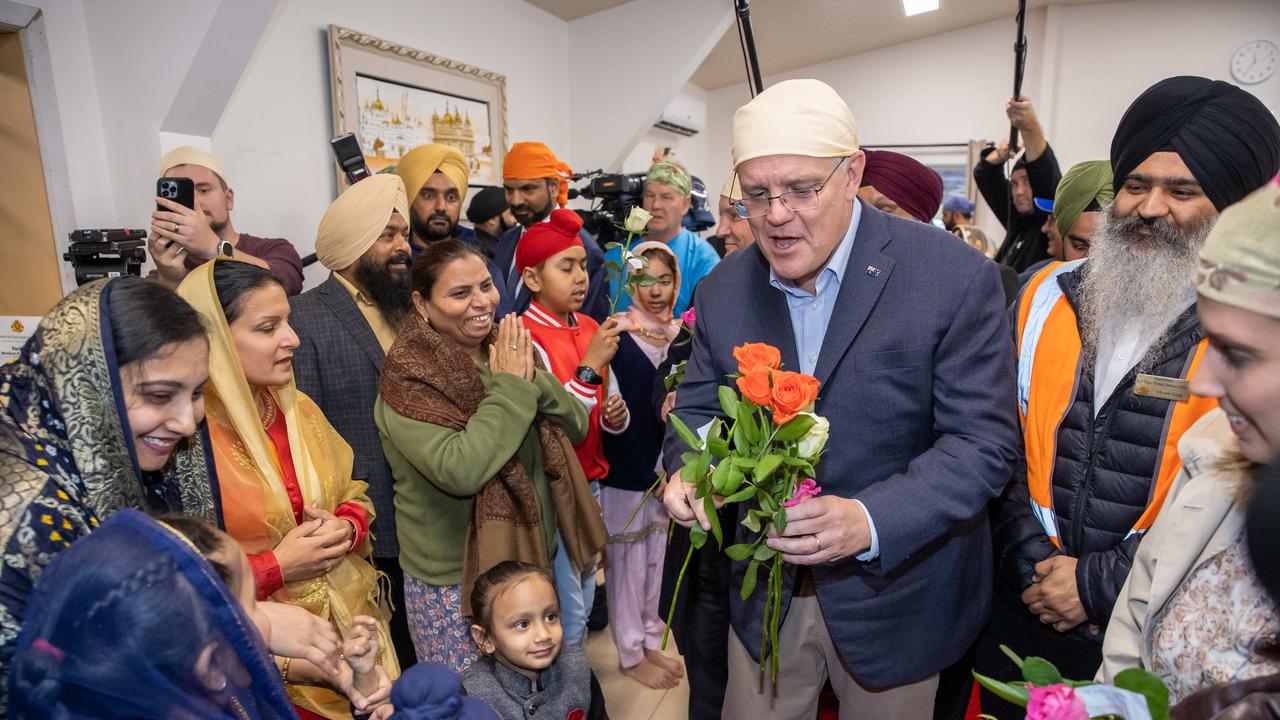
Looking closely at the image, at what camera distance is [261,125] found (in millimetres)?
3338

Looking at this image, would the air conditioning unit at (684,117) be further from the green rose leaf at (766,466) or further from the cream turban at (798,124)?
the green rose leaf at (766,466)

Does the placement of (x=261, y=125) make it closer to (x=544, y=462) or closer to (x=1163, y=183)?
(x=544, y=462)

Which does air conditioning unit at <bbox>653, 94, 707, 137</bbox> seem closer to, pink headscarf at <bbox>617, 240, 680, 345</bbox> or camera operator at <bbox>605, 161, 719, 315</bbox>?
camera operator at <bbox>605, 161, 719, 315</bbox>

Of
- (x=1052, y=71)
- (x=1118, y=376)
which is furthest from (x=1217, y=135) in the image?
(x=1052, y=71)

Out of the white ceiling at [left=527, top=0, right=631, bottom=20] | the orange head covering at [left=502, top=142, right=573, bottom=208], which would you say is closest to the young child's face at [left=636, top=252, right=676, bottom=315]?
the orange head covering at [left=502, top=142, right=573, bottom=208]

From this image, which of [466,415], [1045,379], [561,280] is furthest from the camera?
[561,280]

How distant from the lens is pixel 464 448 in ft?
6.41

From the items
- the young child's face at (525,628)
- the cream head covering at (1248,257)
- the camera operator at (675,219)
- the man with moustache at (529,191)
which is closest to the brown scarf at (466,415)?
the young child's face at (525,628)

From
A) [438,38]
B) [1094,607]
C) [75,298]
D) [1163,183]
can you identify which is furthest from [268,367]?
[438,38]

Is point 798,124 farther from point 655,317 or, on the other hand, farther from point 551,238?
point 655,317

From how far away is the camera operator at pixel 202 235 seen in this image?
2.29 metres

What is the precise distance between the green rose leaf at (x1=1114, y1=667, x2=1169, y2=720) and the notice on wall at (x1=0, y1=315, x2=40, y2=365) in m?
3.07

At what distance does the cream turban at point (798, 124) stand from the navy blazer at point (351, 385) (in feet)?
4.93

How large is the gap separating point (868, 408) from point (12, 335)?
9.22 ft
